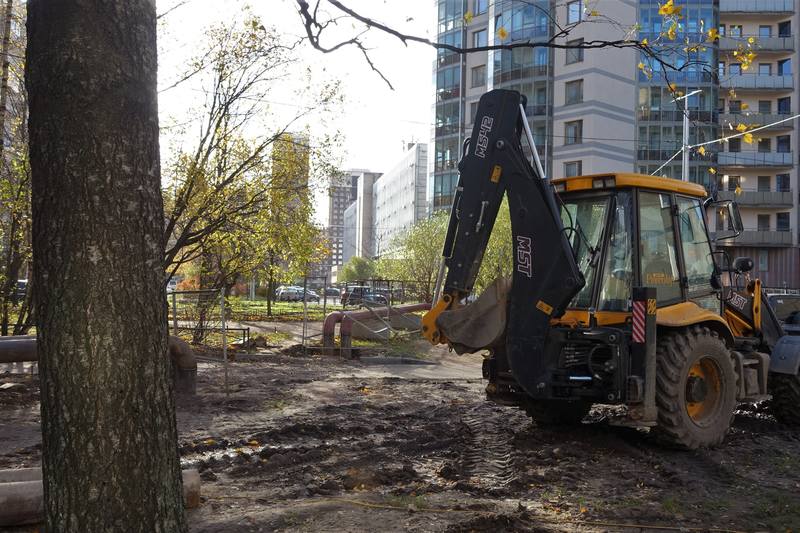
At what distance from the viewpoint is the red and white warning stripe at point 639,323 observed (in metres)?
7.00

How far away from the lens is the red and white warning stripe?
700 centimetres

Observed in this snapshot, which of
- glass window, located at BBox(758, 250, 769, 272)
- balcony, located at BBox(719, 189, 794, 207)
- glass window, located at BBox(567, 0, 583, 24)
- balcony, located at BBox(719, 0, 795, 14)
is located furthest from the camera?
glass window, located at BBox(758, 250, 769, 272)

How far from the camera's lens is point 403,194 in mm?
104688

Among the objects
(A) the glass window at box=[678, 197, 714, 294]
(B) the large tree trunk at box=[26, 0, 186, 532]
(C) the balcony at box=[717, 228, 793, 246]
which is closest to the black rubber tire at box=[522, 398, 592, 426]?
(A) the glass window at box=[678, 197, 714, 294]

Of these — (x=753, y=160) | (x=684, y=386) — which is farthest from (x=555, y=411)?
(x=753, y=160)

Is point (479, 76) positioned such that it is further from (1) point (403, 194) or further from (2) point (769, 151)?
(1) point (403, 194)

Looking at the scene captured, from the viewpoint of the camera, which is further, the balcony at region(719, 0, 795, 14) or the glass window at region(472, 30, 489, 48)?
the glass window at region(472, 30, 489, 48)

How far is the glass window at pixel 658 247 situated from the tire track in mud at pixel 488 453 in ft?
7.64

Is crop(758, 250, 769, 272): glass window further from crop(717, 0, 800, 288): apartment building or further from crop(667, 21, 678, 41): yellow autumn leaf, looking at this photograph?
crop(667, 21, 678, 41): yellow autumn leaf

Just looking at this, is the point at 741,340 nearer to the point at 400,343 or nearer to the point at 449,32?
the point at 400,343

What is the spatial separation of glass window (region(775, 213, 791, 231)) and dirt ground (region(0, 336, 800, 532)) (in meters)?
50.4

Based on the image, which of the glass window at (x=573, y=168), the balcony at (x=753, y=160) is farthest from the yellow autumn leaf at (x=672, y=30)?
the balcony at (x=753, y=160)

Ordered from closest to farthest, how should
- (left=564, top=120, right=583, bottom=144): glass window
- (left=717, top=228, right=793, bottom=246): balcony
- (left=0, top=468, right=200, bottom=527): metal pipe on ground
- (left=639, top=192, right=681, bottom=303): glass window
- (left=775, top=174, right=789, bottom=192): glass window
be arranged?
(left=0, top=468, right=200, bottom=527): metal pipe on ground < (left=639, top=192, right=681, bottom=303): glass window < (left=564, top=120, right=583, bottom=144): glass window < (left=717, top=228, right=793, bottom=246): balcony < (left=775, top=174, right=789, bottom=192): glass window

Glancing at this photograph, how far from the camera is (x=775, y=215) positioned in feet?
180
